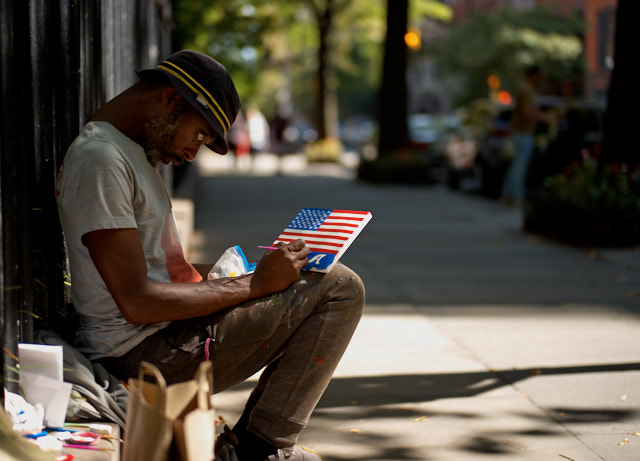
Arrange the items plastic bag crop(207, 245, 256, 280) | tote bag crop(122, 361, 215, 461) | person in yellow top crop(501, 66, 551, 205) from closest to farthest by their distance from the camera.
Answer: tote bag crop(122, 361, 215, 461) < plastic bag crop(207, 245, 256, 280) < person in yellow top crop(501, 66, 551, 205)

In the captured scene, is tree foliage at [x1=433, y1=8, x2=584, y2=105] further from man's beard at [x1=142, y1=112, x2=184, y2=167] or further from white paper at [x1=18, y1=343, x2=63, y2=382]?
white paper at [x1=18, y1=343, x2=63, y2=382]

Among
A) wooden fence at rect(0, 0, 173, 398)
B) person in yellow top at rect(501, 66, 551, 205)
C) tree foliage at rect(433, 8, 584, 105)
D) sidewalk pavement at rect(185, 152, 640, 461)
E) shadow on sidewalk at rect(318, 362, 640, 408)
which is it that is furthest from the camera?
tree foliage at rect(433, 8, 584, 105)

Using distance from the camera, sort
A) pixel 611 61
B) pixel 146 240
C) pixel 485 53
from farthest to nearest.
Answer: pixel 485 53, pixel 611 61, pixel 146 240

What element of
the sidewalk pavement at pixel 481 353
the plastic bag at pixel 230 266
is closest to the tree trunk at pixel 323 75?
the sidewalk pavement at pixel 481 353

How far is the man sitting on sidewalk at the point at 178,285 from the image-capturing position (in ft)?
9.02

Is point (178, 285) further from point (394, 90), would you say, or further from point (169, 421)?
point (394, 90)

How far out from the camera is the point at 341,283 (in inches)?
121

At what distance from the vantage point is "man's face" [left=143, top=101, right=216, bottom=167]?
2924 millimetres

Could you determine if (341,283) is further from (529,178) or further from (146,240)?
(529,178)

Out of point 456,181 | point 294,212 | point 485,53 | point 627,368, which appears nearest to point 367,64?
point 485,53

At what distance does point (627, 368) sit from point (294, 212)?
8.70m

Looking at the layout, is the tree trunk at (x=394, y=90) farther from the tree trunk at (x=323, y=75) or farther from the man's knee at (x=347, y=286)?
the man's knee at (x=347, y=286)

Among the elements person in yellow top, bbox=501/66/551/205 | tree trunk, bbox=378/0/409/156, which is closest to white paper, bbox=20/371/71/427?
person in yellow top, bbox=501/66/551/205

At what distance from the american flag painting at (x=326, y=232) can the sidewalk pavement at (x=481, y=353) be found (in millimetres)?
970
